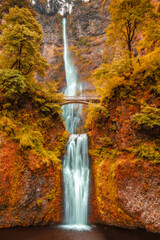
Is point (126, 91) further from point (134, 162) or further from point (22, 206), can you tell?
point (22, 206)

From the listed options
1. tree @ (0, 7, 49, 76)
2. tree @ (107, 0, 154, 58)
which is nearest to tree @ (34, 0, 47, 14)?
tree @ (0, 7, 49, 76)

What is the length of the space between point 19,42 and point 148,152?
36.0 ft

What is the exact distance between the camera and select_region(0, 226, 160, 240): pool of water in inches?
267

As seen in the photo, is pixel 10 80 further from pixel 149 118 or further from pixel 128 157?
pixel 128 157

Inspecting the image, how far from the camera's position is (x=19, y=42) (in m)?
9.21

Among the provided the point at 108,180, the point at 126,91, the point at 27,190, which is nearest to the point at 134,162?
the point at 108,180

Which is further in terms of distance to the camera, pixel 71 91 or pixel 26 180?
pixel 71 91

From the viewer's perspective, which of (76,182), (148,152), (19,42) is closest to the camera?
(148,152)

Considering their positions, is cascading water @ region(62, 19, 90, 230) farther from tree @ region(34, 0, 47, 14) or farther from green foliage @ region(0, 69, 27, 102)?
tree @ region(34, 0, 47, 14)

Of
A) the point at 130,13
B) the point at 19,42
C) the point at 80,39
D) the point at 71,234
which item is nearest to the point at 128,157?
the point at 71,234

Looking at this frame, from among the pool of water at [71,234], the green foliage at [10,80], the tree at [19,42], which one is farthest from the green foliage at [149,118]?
the tree at [19,42]

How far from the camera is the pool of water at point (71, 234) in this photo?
679cm

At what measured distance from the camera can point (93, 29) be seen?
31656 millimetres

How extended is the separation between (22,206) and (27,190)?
0.84 m
